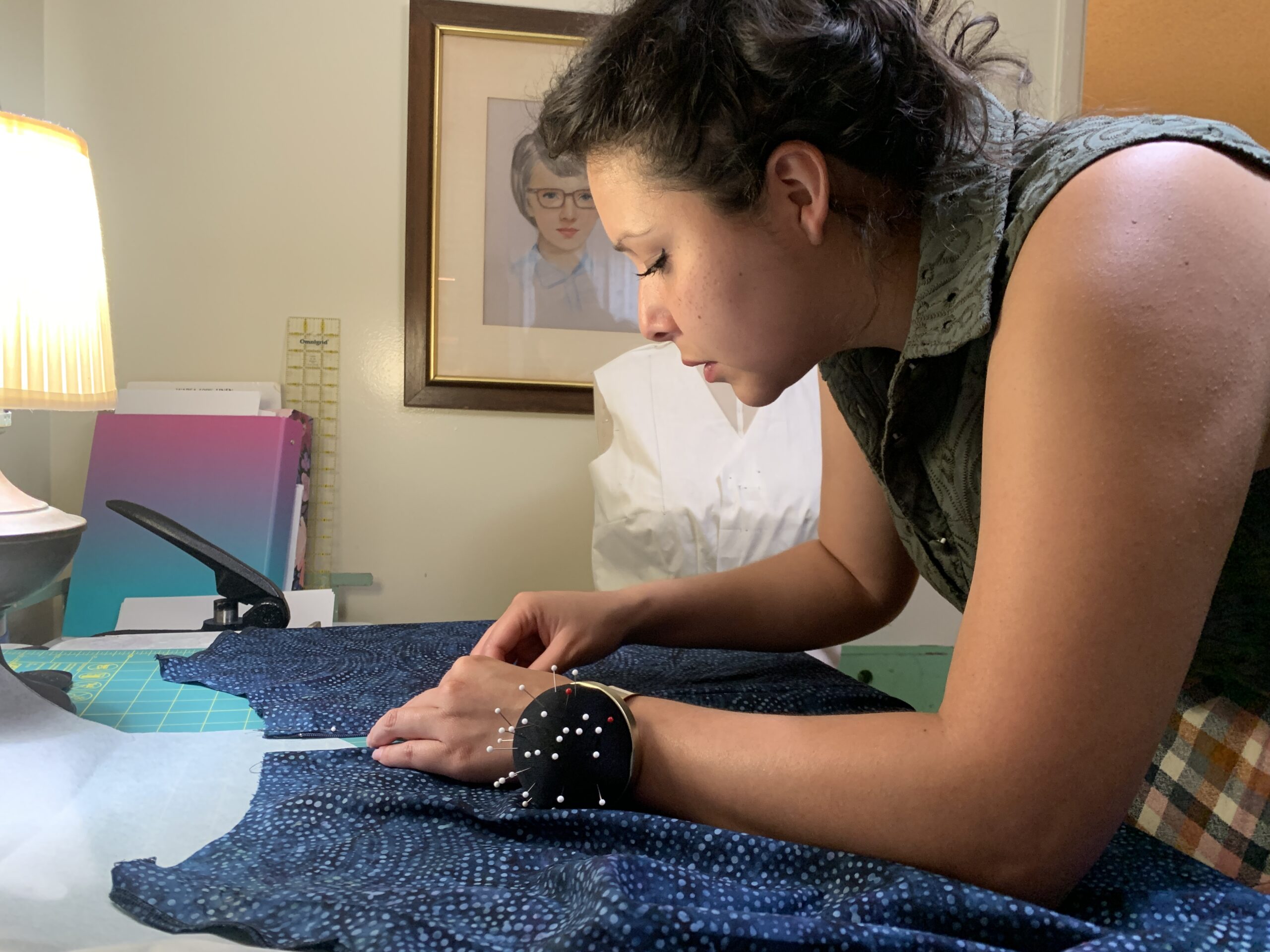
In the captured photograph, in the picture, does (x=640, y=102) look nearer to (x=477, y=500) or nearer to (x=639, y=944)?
(x=639, y=944)

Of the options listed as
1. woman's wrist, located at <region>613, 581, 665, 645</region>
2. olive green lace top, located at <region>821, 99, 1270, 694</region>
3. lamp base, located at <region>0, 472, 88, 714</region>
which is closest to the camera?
olive green lace top, located at <region>821, 99, 1270, 694</region>

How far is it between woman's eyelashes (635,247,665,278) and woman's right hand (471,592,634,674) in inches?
13.0

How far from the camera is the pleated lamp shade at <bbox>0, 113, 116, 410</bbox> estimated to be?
848mm

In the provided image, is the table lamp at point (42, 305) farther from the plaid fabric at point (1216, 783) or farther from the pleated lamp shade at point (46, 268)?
the plaid fabric at point (1216, 783)

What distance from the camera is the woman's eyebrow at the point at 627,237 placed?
0.69 m

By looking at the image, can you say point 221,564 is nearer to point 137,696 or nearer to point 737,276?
point 137,696

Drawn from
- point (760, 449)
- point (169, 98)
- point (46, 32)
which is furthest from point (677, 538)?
point (46, 32)

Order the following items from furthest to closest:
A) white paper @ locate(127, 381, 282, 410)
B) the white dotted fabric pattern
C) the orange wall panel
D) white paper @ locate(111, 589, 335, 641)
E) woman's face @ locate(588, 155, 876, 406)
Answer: white paper @ locate(127, 381, 282, 410) → the orange wall panel → white paper @ locate(111, 589, 335, 641) → woman's face @ locate(588, 155, 876, 406) → the white dotted fabric pattern

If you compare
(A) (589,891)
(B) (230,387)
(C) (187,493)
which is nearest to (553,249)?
(B) (230,387)

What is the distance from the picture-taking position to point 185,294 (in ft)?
6.14

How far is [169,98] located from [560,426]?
102cm

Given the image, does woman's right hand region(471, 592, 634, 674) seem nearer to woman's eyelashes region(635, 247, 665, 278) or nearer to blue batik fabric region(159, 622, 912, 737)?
blue batik fabric region(159, 622, 912, 737)

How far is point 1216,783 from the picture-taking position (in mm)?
668

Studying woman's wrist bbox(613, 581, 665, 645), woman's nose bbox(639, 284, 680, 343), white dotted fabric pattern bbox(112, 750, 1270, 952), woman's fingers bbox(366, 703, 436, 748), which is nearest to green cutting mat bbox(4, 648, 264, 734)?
woman's fingers bbox(366, 703, 436, 748)
